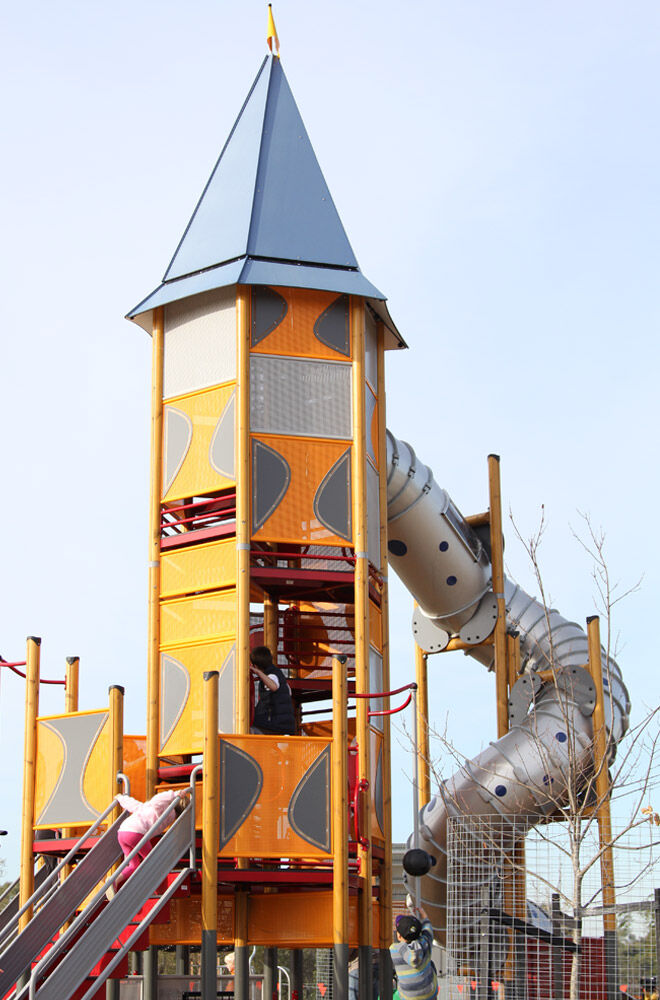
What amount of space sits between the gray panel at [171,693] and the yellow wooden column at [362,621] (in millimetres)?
1625

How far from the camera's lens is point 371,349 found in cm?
1400

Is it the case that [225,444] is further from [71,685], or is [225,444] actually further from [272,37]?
[272,37]

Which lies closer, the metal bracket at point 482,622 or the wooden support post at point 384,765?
the wooden support post at point 384,765

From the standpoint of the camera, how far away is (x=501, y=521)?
1812 centimetres

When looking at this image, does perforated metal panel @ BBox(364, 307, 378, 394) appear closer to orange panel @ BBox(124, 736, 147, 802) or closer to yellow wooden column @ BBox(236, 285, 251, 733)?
yellow wooden column @ BBox(236, 285, 251, 733)

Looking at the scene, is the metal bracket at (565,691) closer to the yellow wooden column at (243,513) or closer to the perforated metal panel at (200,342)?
the yellow wooden column at (243,513)

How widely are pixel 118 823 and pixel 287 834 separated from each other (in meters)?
1.44

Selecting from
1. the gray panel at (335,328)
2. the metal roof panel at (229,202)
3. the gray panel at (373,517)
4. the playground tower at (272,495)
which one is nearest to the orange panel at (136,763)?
the playground tower at (272,495)

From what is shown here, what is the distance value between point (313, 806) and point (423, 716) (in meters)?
8.09

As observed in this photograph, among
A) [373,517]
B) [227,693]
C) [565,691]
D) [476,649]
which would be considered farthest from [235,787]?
[476,649]

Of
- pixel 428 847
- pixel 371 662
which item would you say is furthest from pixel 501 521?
pixel 371 662

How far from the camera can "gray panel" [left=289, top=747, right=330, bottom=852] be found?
35.4 feet

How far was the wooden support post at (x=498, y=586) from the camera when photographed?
56.4 feet

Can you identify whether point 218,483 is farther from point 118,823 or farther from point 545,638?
point 545,638
